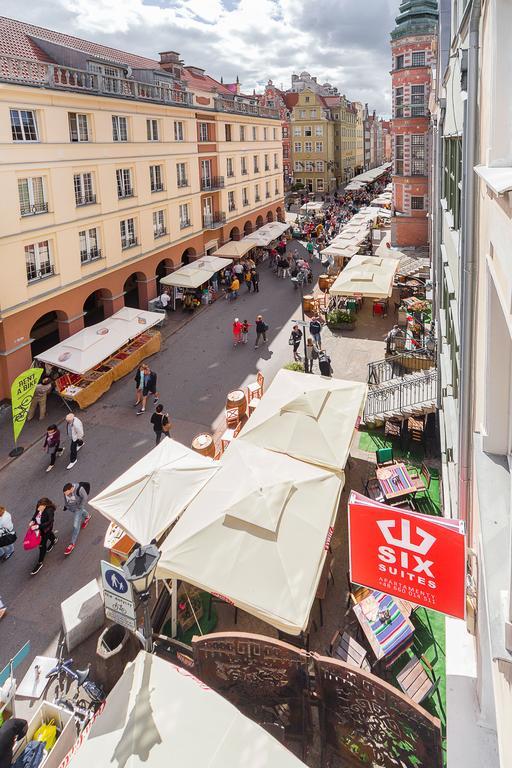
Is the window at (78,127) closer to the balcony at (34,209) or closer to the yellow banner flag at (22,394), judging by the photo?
the balcony at (34,209)

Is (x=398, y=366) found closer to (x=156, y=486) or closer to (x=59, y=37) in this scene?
(x=156, y=486)

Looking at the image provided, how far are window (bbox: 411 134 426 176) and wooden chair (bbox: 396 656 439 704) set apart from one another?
3212cm

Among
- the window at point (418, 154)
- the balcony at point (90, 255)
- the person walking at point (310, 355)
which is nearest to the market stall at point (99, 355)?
the balcony at point (90, 255)

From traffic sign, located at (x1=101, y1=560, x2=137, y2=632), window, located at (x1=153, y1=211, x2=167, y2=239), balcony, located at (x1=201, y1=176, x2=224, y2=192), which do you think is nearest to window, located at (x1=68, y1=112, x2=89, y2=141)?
window, located at (x1=153, y1=211, x2=167, y2=239)

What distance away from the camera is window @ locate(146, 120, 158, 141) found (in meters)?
27.0

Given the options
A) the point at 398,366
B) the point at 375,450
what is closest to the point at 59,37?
the point at 398,366

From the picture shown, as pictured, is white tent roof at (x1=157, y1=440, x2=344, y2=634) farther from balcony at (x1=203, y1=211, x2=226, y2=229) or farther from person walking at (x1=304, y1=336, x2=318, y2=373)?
balcony at (x1=203, y1=211, x2=226, y2=229)

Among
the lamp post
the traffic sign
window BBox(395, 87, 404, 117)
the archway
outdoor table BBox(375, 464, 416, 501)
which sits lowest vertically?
outdoor table BBox(375, 464, 416, 501)

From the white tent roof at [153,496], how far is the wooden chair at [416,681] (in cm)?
494

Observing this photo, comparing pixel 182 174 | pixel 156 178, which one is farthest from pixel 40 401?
pixel 182 174

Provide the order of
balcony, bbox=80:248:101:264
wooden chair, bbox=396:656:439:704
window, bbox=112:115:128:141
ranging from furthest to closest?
window, bbox=112:115:128:141 < balcony, bbox=80:248:101:264 < wooden chair, bbox=396:656:439:704

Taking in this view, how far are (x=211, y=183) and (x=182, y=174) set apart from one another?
4.30 m

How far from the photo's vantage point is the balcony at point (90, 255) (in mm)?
22969

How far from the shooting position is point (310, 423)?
1252cm
